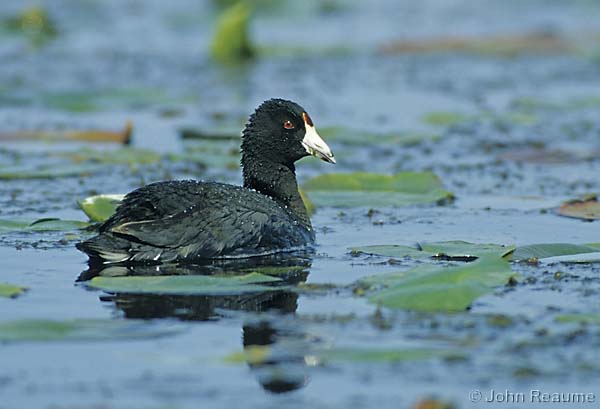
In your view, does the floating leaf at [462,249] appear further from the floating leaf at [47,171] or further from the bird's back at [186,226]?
the floating leaf at [47,171]

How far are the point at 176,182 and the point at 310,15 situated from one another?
55.0 feet

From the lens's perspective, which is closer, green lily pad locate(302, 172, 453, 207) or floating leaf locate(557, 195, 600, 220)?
floating leaf locate(557, 195, 600, 220)

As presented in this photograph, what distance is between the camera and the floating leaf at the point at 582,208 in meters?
9.68

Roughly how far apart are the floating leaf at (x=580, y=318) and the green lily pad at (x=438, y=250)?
1469 millimetres

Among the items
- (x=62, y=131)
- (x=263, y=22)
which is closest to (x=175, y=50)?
(x=263, y=22)

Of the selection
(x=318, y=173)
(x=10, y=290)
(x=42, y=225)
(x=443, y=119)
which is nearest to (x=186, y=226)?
(x=10, y=290)

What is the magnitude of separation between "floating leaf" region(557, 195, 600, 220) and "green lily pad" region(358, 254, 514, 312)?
7.40 feet

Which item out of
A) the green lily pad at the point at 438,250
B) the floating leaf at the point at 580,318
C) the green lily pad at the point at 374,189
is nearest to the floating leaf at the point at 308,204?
the green lily pad at the point at 374,189

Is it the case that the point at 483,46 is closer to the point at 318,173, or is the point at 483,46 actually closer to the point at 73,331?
the point at 318,173

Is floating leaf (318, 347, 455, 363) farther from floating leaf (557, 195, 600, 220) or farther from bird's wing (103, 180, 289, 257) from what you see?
floating leaf (557, 195, 600, 220)

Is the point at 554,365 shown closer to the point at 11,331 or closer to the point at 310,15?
the point at 11,331

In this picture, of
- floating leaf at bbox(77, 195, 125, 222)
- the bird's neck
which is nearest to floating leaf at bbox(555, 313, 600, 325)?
the bird's neck

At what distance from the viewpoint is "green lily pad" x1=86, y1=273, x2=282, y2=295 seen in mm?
7188

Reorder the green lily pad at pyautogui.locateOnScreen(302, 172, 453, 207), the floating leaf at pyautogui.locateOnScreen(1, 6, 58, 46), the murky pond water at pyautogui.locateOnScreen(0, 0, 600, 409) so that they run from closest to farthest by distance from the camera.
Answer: the murky pond water at pyautogui.locateOnScreen(0, 0, 600, 409) < the green lily pad at pyautogui.locateOnScreen(302, 172, 453, 207) < the floating leaf at pyautogui.locateOnScreen(1, 6, 58, 46)
